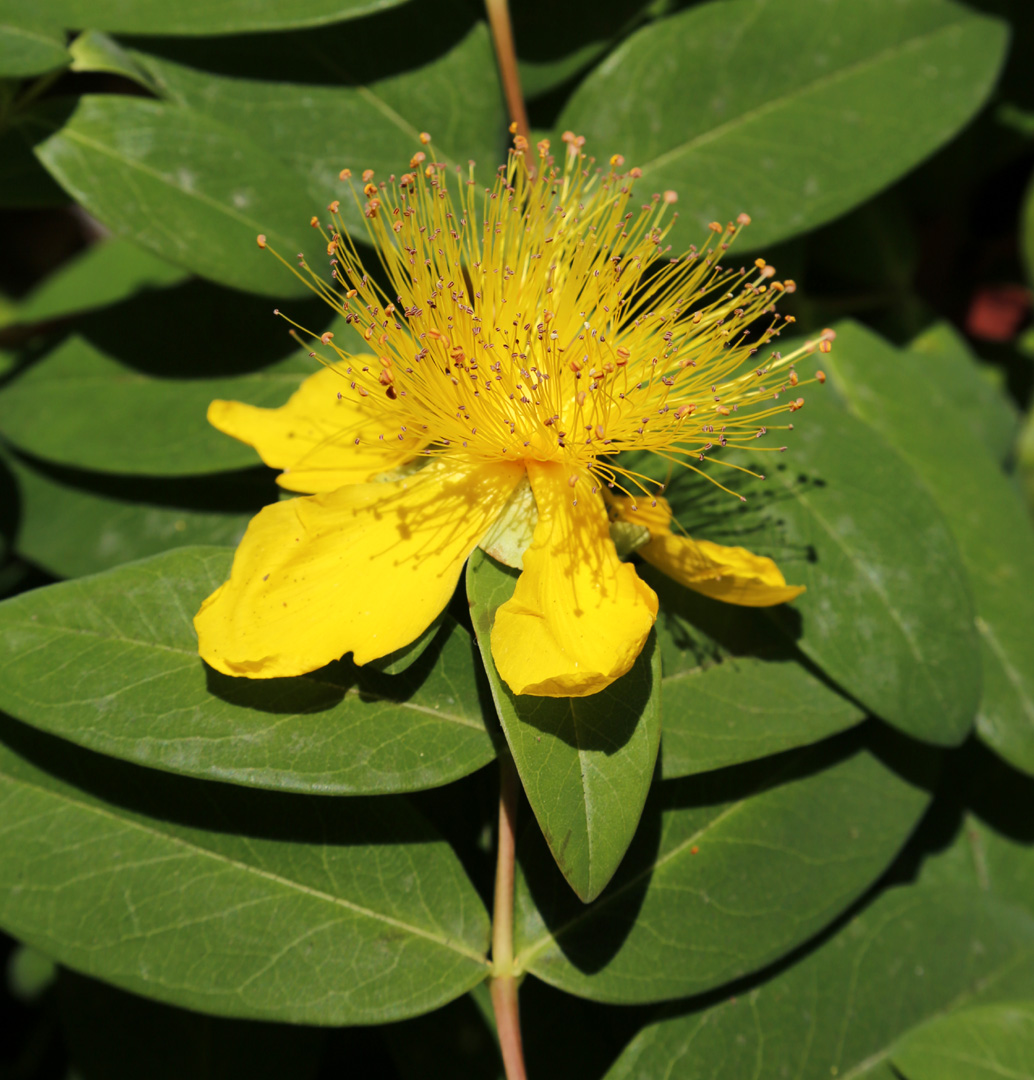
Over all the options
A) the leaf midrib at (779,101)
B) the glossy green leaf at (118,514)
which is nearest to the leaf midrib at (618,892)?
the glossy green leaf at (118,514)

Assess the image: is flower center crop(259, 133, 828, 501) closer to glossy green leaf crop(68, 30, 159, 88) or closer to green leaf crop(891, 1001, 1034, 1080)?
glossy green leaf crop(68, 30, 159, 88)

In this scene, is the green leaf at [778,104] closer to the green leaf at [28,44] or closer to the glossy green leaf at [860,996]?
the green leaf at [28,44]

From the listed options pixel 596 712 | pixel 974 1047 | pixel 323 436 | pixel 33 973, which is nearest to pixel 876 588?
pixel 596 712

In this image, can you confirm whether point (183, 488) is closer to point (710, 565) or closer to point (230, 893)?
point (230, 893)

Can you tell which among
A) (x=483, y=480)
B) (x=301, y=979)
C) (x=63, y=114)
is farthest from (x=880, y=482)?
(x=63, y=114)

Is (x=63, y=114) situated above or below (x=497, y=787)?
above

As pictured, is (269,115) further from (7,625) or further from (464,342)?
(7,625)

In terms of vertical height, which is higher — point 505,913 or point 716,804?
point 716,804
